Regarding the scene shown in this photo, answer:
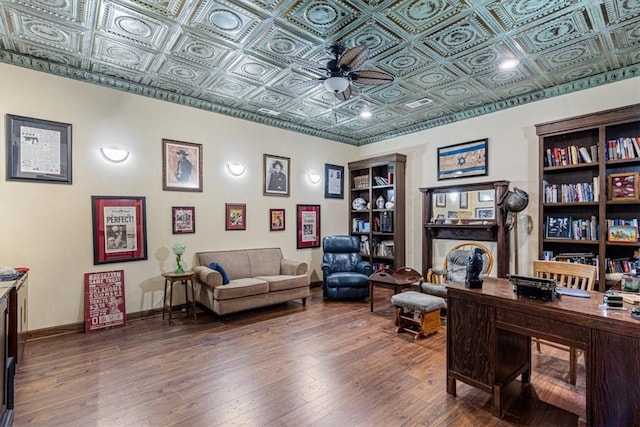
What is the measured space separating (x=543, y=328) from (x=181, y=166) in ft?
15.1

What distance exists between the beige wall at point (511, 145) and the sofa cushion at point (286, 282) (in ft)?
7.35

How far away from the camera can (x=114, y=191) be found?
4.12 meters

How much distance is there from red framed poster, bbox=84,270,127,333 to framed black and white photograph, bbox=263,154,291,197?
2.60 metres

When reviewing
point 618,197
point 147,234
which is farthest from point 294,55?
point 618,197

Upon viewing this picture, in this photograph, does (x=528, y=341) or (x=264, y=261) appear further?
(x=264, y=261)

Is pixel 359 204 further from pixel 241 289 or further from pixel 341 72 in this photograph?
pixel 341 72

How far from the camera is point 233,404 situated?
2.37m

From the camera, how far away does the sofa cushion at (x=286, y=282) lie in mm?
4633

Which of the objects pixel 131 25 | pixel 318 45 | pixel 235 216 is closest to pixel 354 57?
pixel 318 45

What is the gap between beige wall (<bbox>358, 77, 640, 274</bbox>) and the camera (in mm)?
4016

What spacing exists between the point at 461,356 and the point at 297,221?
4.06 meters

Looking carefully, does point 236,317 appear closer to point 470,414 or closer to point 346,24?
point 470,414

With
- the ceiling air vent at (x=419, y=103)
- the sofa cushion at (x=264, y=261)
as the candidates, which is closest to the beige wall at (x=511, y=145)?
the ceiling air vent at (x=419, y=103)

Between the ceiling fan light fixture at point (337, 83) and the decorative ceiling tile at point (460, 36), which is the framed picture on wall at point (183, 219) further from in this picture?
the decorative ceiling tile at point (460, 36)
